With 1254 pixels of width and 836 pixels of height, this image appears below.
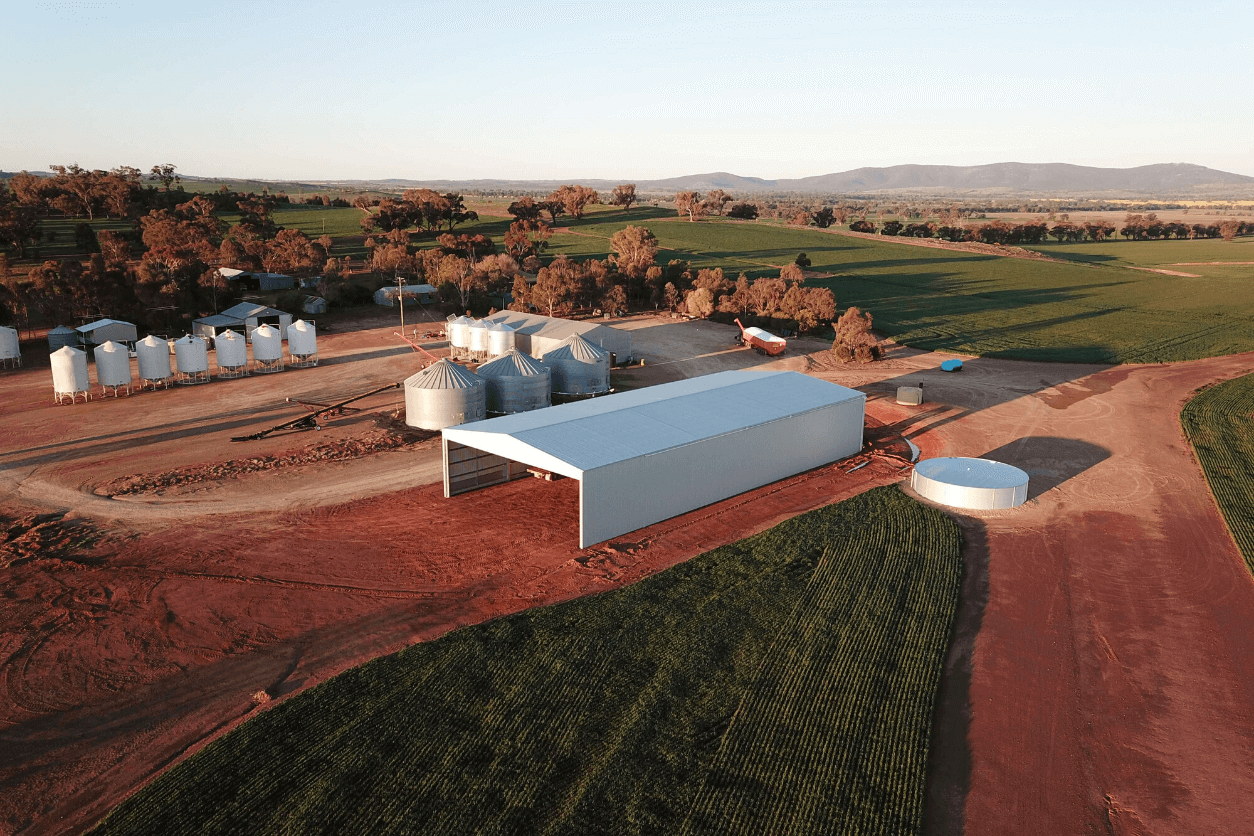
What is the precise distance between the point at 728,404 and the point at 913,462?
868cm

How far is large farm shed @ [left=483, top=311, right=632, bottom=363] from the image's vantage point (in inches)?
1785

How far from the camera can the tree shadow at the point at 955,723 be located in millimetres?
14039

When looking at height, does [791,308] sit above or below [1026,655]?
above

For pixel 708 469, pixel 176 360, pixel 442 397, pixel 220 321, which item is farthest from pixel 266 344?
pixel 708 469

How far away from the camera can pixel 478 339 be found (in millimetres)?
48812

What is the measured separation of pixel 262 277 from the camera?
6825 centimetres

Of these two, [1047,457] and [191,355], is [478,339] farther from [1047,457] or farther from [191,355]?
[1047,457]

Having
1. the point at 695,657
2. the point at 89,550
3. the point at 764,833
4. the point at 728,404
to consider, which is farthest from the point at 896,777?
the point at 89,550

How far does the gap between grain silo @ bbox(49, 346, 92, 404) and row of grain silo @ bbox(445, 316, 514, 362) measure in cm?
1993

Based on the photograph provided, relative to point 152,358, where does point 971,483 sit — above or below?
below

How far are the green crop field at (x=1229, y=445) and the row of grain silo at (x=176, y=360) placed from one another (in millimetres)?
45872

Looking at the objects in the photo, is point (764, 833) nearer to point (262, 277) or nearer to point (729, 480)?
point (729, 480)

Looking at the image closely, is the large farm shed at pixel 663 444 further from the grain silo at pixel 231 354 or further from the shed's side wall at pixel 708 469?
the grain silo at pixel 231 354

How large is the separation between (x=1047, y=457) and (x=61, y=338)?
54.5 metres
